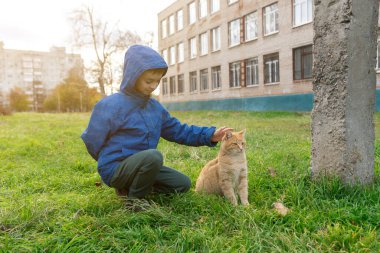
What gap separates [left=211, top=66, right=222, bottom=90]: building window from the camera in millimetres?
26427

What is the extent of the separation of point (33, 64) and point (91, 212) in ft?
362

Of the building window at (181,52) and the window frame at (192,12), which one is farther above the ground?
the window frame at (192,12)

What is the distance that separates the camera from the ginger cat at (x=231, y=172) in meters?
3.20

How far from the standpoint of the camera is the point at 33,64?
101m

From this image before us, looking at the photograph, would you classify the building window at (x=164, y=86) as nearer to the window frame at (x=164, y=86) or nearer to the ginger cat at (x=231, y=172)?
the window frame at (x=164, y=86)

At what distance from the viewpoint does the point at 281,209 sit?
281cm

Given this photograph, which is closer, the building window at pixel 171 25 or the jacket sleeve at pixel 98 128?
the jacket sleeve at pixel 98 128

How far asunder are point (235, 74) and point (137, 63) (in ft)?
72.8

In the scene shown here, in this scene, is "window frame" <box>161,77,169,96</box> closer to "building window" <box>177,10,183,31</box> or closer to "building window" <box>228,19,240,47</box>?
"building window" <box>177,10,183,31</box>

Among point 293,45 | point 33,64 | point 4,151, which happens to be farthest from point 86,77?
point 33,64

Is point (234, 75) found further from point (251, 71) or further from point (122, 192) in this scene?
point (122, 192)

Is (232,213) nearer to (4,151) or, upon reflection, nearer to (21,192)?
(21,192)

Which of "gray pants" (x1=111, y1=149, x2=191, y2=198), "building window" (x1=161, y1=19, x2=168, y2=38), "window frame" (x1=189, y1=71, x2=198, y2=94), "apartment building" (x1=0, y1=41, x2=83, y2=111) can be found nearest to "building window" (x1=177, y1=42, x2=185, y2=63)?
"window frame" (x1=189, y1=71, x2=198, y2=94)

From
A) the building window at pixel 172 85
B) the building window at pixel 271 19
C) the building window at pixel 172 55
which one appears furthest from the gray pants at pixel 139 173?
the building window at pixel 172 55
